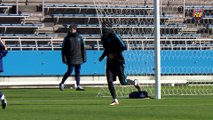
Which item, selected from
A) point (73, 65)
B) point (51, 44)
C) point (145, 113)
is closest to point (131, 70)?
point (73, 65)

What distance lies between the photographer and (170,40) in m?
27.6

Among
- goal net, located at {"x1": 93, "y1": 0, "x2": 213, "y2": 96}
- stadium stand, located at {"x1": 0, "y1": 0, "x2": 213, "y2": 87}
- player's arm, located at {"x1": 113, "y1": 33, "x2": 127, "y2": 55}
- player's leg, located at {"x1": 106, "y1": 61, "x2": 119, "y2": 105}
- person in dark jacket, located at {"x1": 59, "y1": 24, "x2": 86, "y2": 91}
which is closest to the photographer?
player's leg, located at {"x1": 106, "y1": 61, "x2": 119, "y2": 105}

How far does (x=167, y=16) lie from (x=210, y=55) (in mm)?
2695

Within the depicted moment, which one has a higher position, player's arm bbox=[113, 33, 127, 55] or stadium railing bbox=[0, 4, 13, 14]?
player's arm bbox=[113, 33, 127, 55]

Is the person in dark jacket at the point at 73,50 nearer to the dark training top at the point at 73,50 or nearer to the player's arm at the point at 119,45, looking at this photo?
the dark training top at the point at 73,50

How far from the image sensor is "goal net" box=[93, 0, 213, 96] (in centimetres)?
2380

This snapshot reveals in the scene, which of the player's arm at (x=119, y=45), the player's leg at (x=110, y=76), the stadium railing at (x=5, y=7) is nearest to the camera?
the player's leg at (x=110, y=76)

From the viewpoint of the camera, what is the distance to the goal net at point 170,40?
23797mm

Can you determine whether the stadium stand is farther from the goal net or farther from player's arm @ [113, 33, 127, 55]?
player's arm @ [113, 33, 127, 55]

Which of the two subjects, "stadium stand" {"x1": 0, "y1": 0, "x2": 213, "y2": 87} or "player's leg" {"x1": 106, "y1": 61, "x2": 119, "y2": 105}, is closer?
"player's leg" {"x1": 106, "y1": 61, "x2": 119, "y2": 105}

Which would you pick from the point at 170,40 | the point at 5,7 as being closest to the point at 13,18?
the point at 5,7

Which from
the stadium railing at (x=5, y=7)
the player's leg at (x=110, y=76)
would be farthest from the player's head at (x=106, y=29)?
the stadium railing at (x=5, y=7)

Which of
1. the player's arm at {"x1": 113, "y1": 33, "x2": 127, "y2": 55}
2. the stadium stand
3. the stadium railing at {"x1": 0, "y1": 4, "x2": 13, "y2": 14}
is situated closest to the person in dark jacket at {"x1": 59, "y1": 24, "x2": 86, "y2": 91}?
the stadium stand

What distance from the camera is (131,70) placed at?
76.1 ft
